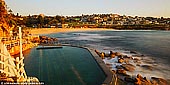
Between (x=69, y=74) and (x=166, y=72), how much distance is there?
28.2 feet

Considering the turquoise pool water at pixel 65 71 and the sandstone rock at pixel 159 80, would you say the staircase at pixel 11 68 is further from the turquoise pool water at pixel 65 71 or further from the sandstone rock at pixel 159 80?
the sandstone rock at pixel 159 80

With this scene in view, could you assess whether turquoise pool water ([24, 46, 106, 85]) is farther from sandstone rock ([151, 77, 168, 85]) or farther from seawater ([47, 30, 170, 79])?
seawater ([47, 30, 170, 79])

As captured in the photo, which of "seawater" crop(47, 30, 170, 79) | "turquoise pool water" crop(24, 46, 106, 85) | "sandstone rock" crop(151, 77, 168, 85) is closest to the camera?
"turquoise pool water" crop(24, 46, 106, 85)

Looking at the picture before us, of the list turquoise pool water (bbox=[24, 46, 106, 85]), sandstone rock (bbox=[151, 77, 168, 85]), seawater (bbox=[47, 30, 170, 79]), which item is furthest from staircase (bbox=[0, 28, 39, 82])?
seawater (bbox=[47, 30, 170, 79])

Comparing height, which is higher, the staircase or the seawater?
the staircase

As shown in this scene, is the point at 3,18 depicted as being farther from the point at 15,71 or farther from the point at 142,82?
the point at 15,71

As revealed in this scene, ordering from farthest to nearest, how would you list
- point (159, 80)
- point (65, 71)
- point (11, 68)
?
point (159, 80) < point (65, 71) < point (11, 68)

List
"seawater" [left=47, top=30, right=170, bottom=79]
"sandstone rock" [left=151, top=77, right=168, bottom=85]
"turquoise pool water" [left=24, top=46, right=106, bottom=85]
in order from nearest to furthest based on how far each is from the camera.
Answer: "turquoise pool water" [left=24, top=46, right=106, bottom=85] → "sandstone rock" [left=151, top=77, right=168, bottom=85] → "seawater" [left=47, top=30, right=170, bottom=79]

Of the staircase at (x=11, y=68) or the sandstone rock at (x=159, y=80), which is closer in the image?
the staircase at (x=11, y=68)

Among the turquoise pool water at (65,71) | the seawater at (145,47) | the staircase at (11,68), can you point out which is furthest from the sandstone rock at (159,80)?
the staircase at (11,68)

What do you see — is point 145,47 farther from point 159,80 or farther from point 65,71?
point 65,71

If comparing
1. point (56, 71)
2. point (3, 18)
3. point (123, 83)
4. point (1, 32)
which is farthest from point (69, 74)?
point (3, 18)

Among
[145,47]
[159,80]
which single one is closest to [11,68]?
[159,80]

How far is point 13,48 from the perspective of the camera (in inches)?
815
